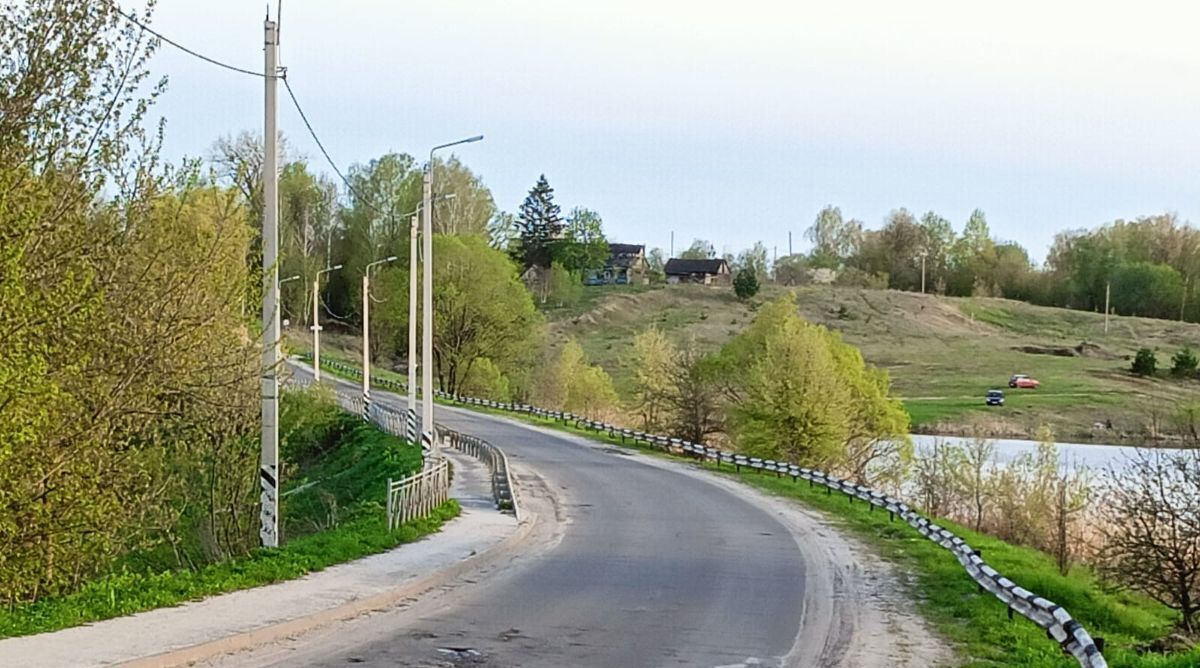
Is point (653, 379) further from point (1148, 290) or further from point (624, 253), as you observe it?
point (624, 253)

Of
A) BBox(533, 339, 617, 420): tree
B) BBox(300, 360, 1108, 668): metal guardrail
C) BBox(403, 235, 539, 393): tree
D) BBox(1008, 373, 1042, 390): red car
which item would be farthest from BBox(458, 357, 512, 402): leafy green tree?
BBox(1008, 373, 1042, 390): red car

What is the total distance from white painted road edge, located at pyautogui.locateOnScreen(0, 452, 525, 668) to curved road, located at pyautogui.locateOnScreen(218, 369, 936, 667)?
0.34 meters

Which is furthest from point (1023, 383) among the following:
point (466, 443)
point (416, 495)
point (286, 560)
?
point (286, 560)

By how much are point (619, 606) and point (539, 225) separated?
126 metres

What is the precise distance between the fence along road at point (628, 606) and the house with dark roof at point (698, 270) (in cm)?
13348

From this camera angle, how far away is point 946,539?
24.7 metres

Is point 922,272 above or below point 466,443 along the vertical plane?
above

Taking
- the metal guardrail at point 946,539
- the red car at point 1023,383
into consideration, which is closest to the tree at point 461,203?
the metal guardrail at point 946,539

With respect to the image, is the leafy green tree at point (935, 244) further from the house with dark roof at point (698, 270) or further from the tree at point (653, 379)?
the tree at point (653, 379)

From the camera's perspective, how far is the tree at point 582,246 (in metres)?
138

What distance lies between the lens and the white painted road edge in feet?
38.9

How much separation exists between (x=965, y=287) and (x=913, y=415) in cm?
7094

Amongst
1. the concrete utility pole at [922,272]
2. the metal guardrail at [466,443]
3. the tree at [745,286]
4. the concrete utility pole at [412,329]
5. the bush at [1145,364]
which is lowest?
the metal guardrail at [466,443]

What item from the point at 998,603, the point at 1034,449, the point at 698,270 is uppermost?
the point at 698,270
